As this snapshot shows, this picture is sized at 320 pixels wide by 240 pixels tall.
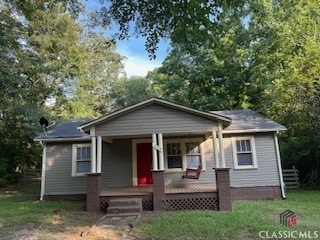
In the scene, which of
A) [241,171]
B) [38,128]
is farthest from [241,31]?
[38,128]

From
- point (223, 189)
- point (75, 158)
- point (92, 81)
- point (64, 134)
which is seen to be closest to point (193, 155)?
point (223, 189)

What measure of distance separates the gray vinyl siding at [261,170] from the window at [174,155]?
6.37ft

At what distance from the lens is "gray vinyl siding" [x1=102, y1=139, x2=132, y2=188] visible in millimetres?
12922

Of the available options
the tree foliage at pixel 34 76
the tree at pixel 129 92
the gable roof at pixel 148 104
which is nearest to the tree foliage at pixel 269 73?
the gable roof at pixel 148 104

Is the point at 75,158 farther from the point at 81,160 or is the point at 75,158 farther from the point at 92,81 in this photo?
the point at 92,81

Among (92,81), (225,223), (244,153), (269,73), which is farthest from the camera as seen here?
(92,81)

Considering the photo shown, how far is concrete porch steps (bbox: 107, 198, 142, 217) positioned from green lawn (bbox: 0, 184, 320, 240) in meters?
0.33

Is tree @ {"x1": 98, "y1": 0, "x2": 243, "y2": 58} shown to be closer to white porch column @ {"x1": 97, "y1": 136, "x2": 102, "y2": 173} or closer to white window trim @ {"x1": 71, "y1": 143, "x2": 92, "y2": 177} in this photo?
white porch column @ {"x1": 97, "y1": 136, "x2": 102, "y2": 173}

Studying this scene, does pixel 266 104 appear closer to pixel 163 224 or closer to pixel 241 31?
pixel 241 31

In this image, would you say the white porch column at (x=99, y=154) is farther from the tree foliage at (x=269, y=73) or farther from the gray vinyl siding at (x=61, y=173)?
the tree foliage at (x=269, y=73)

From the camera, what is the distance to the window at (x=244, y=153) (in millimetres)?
12414

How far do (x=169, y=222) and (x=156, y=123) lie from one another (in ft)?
12.0

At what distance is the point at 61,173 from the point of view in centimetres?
1288

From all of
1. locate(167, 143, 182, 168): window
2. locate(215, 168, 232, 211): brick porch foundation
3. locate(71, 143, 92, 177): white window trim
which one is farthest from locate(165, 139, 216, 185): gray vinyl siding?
locate(71, 143, 92, 177): white window trim
